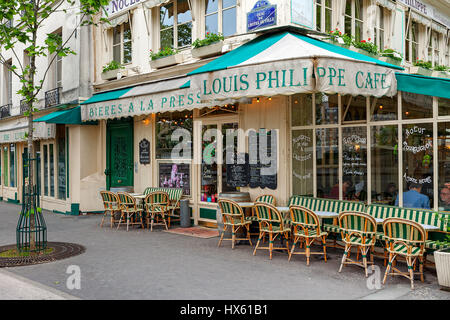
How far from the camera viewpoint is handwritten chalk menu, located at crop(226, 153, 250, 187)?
32.0 ft

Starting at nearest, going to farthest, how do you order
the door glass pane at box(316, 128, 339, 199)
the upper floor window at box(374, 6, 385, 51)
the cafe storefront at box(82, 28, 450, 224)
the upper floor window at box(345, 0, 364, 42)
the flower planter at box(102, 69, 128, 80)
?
the cafe storefront at box(82, 28, 450, 224) < the door glass pane at box(316, 128, 339, 199) < the upper floor window at box(345, 0, 364, 42) < the upper floor window at box(374, 6, 385, 51) < the flower planter at box(102, 69, 128, 80)

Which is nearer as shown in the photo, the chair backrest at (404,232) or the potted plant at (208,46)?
the chair backrest at (404,232)

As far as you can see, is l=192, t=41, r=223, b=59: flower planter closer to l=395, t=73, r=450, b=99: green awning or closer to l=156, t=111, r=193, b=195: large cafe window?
l=156, t=111, r=193, b=195: large cafe window

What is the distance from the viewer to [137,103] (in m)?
10.4

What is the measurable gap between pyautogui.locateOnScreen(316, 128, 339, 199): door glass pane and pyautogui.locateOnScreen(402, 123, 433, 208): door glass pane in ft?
4.53

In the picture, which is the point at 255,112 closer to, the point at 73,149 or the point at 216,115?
the point at 216,115

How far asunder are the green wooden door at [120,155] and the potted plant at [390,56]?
7.48m

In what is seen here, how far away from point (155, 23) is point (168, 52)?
161 cm

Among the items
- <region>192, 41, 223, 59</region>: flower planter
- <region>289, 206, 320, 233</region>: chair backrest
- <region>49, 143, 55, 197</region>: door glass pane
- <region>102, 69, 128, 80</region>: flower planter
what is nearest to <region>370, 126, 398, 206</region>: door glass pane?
<region>289, 206, 320, 233</region>: chair backrest

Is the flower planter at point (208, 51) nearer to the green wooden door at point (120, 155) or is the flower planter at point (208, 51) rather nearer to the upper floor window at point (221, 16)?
the upper floor window at point (221, 16)

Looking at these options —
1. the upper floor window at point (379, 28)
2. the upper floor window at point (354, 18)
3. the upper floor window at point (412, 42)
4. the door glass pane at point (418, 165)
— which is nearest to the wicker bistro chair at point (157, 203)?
the door glass pane at point (418, 165)

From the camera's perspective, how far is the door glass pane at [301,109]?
29.6 ft

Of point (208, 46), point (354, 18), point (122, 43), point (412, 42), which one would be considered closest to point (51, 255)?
point (208, 46)
